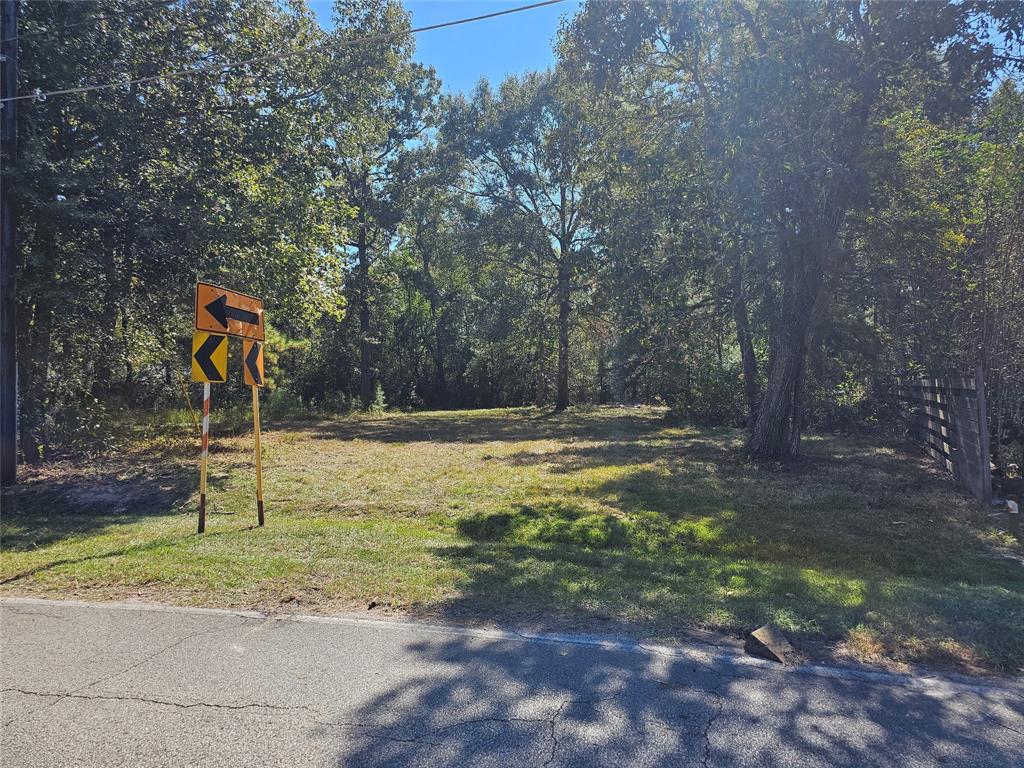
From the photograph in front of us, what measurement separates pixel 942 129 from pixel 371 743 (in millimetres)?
13073

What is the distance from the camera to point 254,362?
830cm

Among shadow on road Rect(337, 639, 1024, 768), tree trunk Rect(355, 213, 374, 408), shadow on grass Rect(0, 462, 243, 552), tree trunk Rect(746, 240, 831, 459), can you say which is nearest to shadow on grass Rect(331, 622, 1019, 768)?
shadow on road Rect(337, 639, 1024, 768)

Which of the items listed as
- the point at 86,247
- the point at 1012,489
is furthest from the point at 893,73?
the point at 86,247

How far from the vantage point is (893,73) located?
396 inches

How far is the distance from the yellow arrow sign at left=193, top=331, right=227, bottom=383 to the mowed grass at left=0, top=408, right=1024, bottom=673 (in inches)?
Answer: 76.0

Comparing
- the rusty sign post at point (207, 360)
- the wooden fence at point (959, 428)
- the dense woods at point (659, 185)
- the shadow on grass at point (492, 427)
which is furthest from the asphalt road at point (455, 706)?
the shadow on grass at point (492, 427)

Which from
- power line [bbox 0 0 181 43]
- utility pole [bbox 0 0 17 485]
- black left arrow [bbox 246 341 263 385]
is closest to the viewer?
black left arrow [bbox 246 341 263 385]

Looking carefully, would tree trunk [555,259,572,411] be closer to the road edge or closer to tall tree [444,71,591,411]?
tall tree [444,71,591,411]

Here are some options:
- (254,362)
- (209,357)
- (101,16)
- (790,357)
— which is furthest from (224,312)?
(790,357)

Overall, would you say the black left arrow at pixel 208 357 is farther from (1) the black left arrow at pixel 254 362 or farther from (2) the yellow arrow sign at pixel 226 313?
(1) the black left arrow at pixel 254 362

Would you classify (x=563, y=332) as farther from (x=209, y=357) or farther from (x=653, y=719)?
(x=653, y=719)

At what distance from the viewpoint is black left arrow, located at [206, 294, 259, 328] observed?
301 inches

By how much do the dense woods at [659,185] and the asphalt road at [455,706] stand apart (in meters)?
8.36

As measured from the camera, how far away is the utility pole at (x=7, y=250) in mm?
10758
